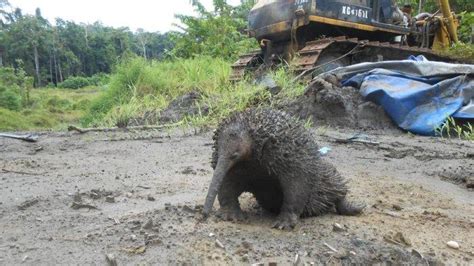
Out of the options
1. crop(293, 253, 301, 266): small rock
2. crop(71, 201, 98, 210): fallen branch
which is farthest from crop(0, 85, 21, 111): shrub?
crop(293, 253, 301, 266): small rock

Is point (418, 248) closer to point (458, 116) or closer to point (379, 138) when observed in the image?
point (379, 138)

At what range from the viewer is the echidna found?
8.82 feet

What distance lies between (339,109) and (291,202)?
5.85m

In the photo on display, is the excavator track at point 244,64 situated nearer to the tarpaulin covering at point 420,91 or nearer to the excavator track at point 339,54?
the excavator track at point 339,54

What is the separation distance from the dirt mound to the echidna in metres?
5.40

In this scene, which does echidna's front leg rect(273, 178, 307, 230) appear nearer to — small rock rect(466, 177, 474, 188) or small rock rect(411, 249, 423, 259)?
small rock rect(411, 249, 423, 259)

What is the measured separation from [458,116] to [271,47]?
5589 millimetres

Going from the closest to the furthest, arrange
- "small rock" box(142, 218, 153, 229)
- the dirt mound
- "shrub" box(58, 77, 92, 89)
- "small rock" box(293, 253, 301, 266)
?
1. "small rock" box(293, 253, 301, 266)
2. "small rock" box(142, 218, 153, 229)
3. the dirt mound
4. "shrub" box(58, 77, 92, 89)

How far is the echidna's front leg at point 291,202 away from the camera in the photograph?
2777mm

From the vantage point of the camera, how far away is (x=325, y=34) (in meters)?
11.1

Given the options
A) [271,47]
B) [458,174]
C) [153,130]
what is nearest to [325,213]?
[458,174]

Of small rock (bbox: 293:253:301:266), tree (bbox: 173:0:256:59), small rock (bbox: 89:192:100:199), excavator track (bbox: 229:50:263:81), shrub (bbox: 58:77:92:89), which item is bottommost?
shrub (bbox: 58:77:92:89)

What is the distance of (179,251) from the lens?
7.57 ft

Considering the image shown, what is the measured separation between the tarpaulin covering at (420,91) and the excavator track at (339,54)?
4.63ft
